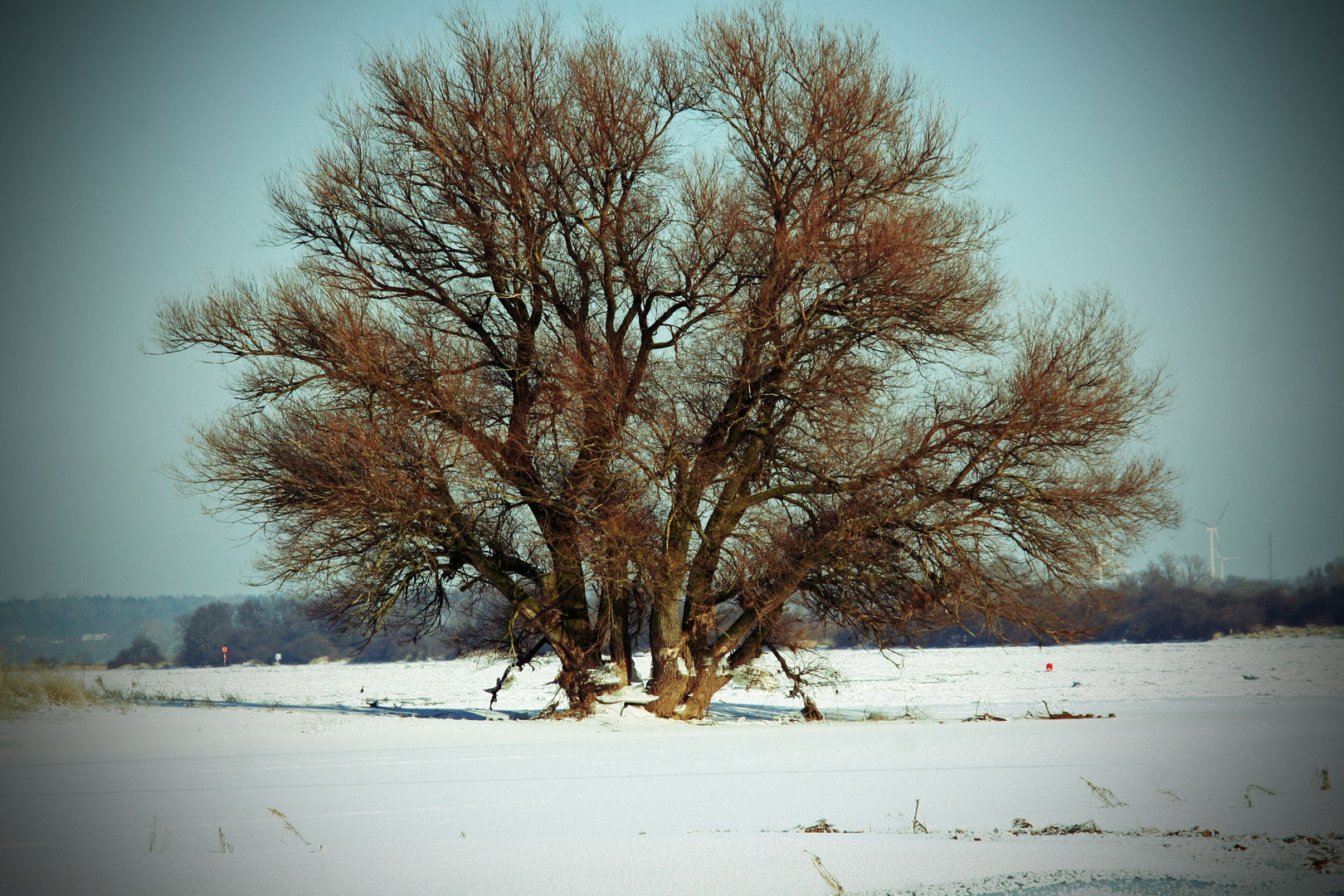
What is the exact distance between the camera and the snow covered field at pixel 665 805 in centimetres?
485

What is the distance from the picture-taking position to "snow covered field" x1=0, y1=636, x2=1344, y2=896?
4852 mm

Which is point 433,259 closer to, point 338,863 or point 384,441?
point 384,441

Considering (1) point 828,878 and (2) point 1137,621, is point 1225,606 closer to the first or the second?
(2) point 1137,621

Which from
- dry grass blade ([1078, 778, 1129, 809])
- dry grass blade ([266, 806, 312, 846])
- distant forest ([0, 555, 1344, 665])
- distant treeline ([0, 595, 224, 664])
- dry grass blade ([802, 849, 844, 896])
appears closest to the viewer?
dry grass blade ([802, 849, 844, 896])

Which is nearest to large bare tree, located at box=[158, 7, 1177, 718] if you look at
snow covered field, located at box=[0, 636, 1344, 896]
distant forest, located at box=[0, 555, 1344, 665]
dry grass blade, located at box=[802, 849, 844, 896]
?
snow covered field, located at box=[0, 636, 1344, 896]

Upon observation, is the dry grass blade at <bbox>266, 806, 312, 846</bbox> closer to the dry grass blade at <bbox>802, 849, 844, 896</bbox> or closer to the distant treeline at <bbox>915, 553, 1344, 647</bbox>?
the dry grass blade at <bbox>802, 849, 844, 896</bbox>

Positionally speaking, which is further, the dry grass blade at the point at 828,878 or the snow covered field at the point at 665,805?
the snow covered field at the point at 665,805

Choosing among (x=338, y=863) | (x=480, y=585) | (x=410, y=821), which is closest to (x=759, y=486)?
(x=480, y=585)

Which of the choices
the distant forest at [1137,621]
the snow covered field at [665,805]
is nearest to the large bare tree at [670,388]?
the snow covered field at [665,805]

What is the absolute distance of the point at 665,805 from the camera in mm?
6805

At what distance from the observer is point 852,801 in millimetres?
6914

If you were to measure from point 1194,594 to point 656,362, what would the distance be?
173ft

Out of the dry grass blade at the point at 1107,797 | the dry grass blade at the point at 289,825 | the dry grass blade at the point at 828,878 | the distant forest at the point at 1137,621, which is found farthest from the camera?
the distant forest at the point at 1137,621

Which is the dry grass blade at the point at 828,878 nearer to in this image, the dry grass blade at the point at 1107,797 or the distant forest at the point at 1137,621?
the dry grass blade at the point at 1107,797
